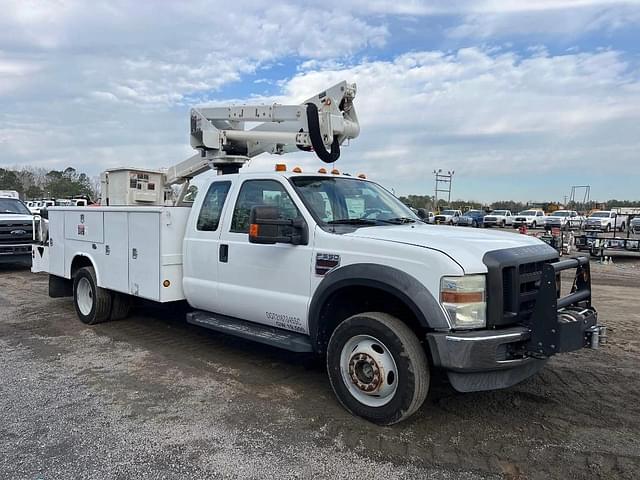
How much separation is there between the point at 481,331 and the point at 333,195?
2045 millimetres

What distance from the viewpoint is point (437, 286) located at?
12.1 feet

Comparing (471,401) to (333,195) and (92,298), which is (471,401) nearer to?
(333,195)

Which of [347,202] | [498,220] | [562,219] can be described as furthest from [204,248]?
[498,220]

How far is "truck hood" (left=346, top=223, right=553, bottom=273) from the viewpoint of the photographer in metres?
3.72

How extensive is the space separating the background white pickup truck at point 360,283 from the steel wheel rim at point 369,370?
11 mm

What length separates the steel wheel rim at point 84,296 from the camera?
7344 mm

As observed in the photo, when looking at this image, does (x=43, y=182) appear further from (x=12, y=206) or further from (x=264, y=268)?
(x=264, y=268)

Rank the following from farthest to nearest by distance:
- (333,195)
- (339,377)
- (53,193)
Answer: (53,193)
(333,195)
(339,377)

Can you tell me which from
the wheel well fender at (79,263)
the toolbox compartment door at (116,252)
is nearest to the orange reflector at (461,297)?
the toolbox compartment door at (116,252)

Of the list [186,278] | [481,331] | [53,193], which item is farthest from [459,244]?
[53,193]

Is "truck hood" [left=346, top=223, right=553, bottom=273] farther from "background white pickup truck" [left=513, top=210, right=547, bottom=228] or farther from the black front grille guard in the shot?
"background white pickup truck" [left=513, top=210, right=547, bottom=228]

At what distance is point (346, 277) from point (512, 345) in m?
1.30

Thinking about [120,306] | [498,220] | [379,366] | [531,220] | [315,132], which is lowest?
[120,306]

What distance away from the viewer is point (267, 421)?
4.14 metres
